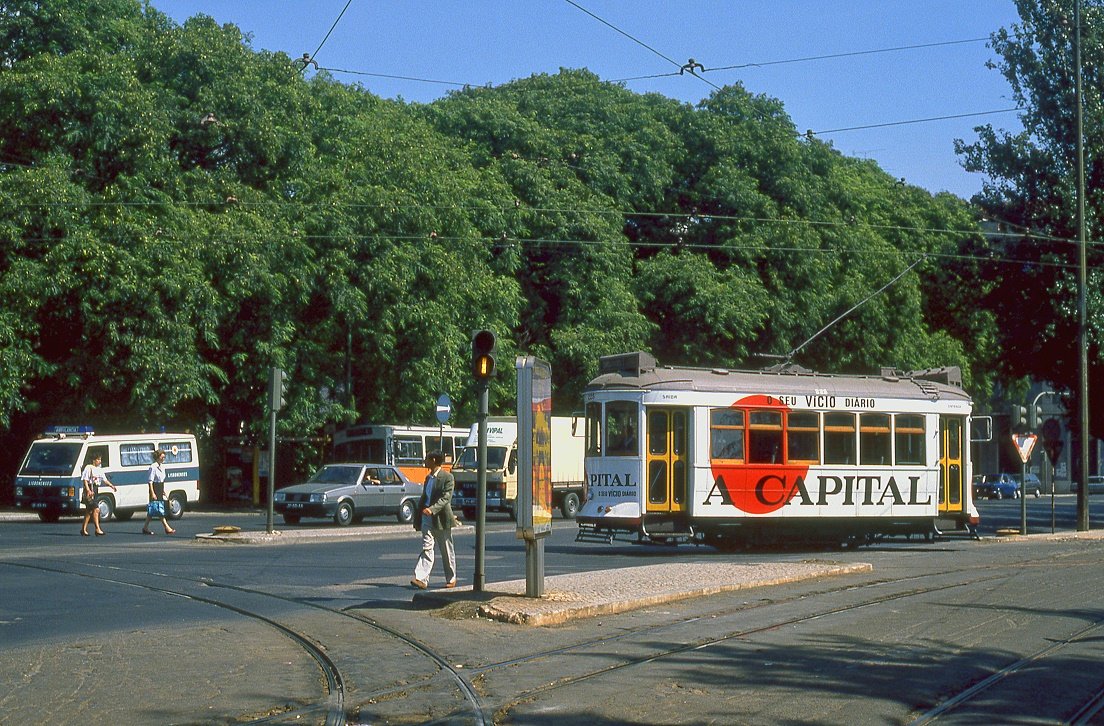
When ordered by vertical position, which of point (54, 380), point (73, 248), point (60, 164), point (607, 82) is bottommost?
point (54, 380)

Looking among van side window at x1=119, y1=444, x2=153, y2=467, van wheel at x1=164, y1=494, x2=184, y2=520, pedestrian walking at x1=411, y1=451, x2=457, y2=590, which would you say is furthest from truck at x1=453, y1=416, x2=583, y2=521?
pedestrian walking at x1=411, y1=451, x2=457, y2=590

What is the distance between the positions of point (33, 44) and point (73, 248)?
904cm

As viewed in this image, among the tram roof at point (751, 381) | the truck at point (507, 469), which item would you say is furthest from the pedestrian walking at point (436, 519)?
the truck at point (507, 469)

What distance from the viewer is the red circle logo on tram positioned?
24281mm

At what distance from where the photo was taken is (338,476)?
3459 centimetres

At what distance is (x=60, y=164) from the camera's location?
3669 centimetres

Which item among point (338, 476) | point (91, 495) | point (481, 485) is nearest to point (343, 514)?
point (338, 476)

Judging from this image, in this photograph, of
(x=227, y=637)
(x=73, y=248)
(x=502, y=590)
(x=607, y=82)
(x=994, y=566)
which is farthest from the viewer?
(x=607, y=82)

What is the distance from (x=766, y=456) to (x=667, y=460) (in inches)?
79.6

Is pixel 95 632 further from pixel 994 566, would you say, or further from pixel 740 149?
pixel 740 149

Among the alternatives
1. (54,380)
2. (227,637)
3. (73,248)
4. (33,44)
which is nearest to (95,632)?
(227,637)

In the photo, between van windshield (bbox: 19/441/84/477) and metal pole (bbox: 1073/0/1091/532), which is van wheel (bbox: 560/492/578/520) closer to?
van windshield (bbox: 19/441/84/477)

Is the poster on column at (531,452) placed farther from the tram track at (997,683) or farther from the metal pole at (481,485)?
the tram track at (997,683)

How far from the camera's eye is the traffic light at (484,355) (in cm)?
1497
